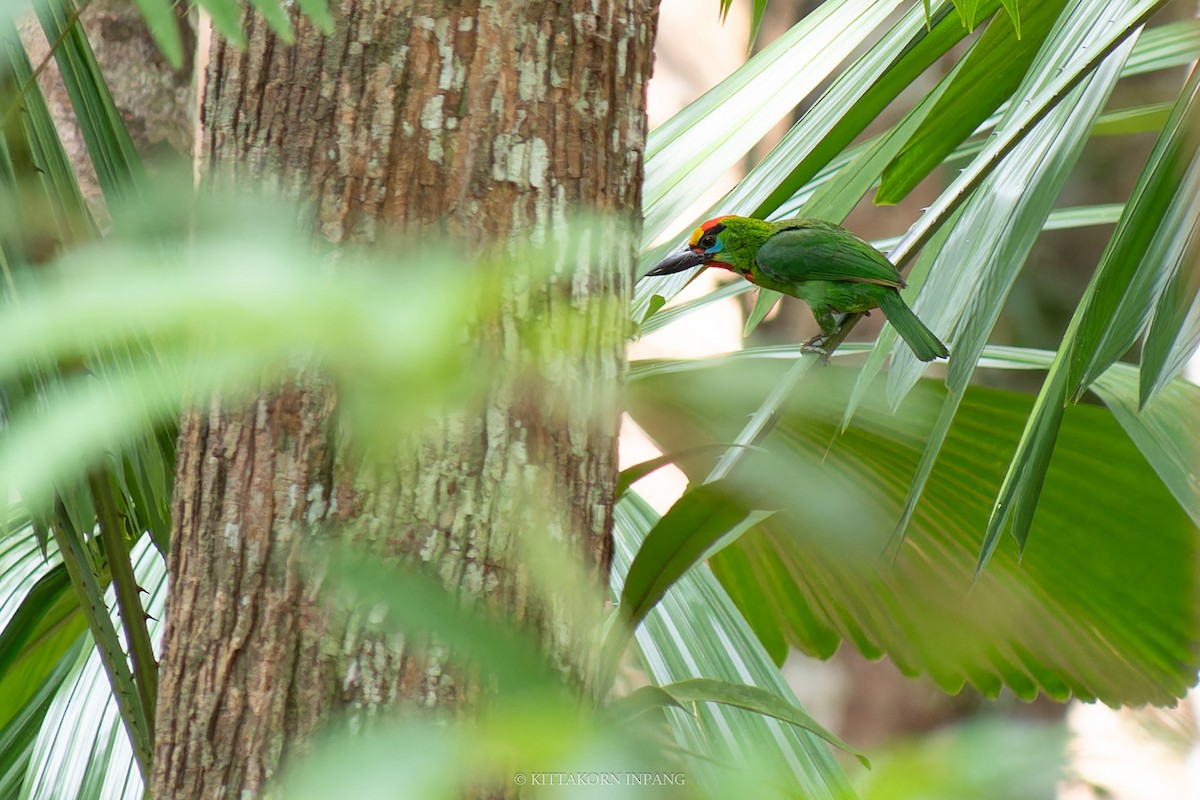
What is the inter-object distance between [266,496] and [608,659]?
1.06ft

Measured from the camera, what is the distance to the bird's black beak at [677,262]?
121 centimetres

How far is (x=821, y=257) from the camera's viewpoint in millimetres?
1184

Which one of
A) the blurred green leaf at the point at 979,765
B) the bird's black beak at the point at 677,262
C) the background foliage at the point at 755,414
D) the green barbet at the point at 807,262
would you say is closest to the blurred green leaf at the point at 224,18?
the background foliage at the point at 755,414

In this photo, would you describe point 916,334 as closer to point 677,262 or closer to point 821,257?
Result: point 821,257

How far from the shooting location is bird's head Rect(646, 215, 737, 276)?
1217mm

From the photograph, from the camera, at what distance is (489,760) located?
0.80 ft

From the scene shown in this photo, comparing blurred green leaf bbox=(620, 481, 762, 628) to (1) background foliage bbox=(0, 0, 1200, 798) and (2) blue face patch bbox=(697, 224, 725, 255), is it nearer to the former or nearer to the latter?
(1) background foliage bbox=(0, 0, 1200, 798)

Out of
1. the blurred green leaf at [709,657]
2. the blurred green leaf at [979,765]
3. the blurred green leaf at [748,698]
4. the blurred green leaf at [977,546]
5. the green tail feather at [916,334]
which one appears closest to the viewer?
the blurred green leaf at [979,765]

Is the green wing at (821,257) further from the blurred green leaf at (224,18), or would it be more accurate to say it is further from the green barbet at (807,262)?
the blurred green leaf at (224,18)

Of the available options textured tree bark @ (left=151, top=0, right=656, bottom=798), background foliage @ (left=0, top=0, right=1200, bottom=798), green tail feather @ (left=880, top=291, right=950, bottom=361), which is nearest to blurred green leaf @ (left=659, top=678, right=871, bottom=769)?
background foliage @ (left=0, top=0, right=1200, bottom=798)

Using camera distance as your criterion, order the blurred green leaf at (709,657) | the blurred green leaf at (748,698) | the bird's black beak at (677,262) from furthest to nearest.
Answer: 1. the bird's black beak at (677,262)
2. the blurred green leaf at (709,657)
3. the blurred green leaf at (748,698)

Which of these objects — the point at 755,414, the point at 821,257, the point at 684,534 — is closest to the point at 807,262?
the point at 821,257

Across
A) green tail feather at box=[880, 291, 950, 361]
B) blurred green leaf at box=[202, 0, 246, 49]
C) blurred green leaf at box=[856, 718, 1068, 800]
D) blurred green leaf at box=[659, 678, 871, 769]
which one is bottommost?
blurred green leaf at box=[856, 718, 1068, 800]

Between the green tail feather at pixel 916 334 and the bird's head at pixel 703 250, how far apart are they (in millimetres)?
251
